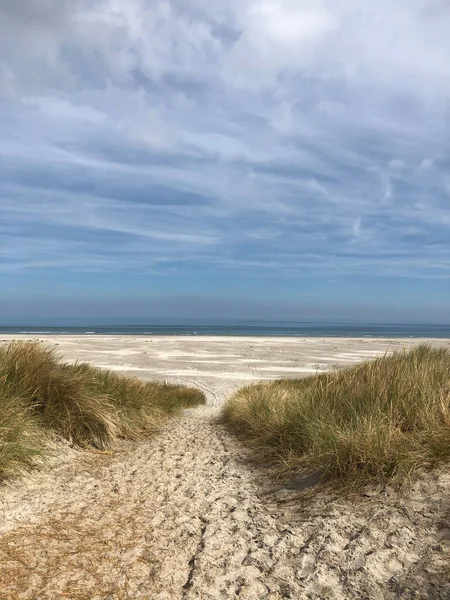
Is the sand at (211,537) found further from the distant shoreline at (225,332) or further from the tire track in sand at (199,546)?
the distant shoreline at (225,332)

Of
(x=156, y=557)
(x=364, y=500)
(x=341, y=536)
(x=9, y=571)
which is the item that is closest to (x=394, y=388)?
(x=364, y=500)

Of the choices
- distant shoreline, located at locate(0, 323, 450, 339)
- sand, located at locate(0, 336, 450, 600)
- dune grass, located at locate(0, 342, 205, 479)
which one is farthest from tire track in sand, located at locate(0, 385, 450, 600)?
distant shoreline, located at locate(0, 323, 450, 339)

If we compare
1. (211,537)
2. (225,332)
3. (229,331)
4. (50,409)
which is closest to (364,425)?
(211,537)

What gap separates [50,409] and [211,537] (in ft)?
12.7

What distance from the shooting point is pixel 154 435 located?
29.7ft

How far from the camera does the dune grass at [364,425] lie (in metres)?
4.84

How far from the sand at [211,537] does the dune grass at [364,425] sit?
0.35 meters

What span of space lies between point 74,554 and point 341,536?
7.19 ft

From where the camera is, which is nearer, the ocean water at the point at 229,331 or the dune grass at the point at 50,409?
the dune grass at the point at 50,409

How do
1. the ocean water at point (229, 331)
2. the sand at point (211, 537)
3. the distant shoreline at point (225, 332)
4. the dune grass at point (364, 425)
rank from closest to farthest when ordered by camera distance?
the sand at point (211, 537) → the dune grass at point (364, 425) → the distant shoreline at point (225, 332) → the ocean water at point (229, 331)

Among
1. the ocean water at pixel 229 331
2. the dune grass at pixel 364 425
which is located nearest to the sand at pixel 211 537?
the dune grass at pixel 364 425

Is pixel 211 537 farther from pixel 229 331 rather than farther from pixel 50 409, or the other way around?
pixel 229 331

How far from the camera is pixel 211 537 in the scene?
4227 millimetres

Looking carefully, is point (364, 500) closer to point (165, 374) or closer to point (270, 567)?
point (270, 567)
